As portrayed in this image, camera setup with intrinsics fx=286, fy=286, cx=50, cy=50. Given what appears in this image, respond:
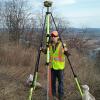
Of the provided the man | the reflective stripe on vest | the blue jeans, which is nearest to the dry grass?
the blue jeans

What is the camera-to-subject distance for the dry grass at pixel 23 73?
7215mm

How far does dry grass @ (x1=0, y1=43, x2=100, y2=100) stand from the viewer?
7215mm

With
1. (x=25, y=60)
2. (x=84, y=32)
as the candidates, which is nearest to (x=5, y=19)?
(x=84, y=32)

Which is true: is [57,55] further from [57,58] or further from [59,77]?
[59,77]

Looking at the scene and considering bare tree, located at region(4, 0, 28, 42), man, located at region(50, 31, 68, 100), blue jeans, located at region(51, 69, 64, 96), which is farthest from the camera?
bare tree, located at region(4, 0, 28, 42)

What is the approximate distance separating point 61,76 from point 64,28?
49.7 ft

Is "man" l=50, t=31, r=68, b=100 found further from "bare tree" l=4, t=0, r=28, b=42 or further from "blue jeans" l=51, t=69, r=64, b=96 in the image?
"bare tree" l=4, t=0, r=28, b=42

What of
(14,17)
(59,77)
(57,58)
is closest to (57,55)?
(57,58)

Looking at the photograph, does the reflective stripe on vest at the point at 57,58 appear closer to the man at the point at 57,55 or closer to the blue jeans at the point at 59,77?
the man at the point at 57,55

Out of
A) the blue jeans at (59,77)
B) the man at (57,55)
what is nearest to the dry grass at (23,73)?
the blue jeans at (59,77)

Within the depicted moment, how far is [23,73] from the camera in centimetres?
944

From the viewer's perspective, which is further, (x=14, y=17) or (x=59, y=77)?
(x=14, y=17)

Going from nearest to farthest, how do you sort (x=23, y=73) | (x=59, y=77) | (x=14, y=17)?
(x=59, y=77)
(x=23, y=73)
(x=14, y=17)

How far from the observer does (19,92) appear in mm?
7355
